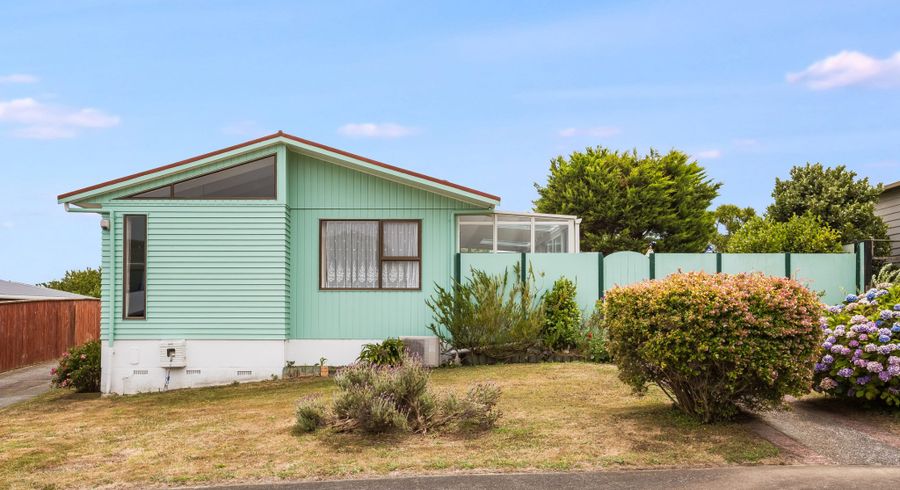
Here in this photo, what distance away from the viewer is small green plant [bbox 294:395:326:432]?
9.13 metres

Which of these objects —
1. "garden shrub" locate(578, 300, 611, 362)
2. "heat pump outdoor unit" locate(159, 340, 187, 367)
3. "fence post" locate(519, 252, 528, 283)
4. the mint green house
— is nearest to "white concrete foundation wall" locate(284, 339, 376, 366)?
the mint green house

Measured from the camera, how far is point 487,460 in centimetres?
759

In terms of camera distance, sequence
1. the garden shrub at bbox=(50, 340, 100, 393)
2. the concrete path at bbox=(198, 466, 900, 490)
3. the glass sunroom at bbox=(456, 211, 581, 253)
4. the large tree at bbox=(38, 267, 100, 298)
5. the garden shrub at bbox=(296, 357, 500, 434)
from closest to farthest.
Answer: the concrete path at bbox=(198, 466, 900, 490)
the garden shrub at bbox=(296, 357, 500, 434)
the garden shrub at bbox=(50, 340, 100, 393)
the glass sunroom at bbox=(456, 211, 581, 253)
the large tree at bbox=(38, 267, 100, 298)

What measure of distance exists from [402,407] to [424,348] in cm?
564

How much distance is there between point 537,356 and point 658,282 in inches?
258

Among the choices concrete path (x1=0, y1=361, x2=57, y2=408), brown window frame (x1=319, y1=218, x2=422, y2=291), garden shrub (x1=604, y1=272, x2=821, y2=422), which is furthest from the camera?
concrete path (x1=0, y1=361, x2=57, y2=408)

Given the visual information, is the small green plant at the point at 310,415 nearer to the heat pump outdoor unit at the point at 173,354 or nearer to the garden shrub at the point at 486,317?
the garden shrub at the point at 486,317

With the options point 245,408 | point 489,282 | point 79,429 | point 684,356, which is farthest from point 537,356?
point 79,429

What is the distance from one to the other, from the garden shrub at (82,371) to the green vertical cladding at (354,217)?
13.3 feet

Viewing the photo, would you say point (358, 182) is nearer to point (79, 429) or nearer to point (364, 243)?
point (364, 243)

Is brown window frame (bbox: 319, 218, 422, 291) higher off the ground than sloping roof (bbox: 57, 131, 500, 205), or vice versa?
sloping roof (bbox: 57, 131, 500, 205)

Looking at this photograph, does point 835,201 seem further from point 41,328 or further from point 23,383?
point 41,328

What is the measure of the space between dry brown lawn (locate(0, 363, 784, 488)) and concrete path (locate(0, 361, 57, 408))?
16.1 ft

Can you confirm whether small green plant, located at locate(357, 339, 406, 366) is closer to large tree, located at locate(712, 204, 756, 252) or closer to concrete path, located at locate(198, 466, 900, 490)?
concrete path, located at locate(198, 466, 900, 490)
